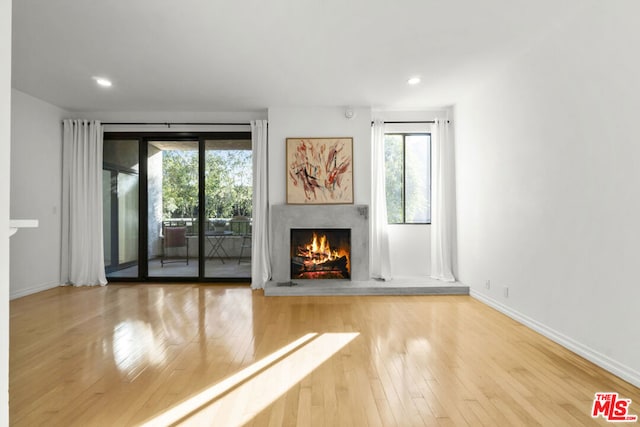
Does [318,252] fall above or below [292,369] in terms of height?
above

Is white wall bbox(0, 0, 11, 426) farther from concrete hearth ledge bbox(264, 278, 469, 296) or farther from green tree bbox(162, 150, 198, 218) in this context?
green tree bbox(162, 150, 198, 218)

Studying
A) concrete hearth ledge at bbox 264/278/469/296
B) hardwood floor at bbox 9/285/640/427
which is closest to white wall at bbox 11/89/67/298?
hardwood floor at bbox 9/285/640/427

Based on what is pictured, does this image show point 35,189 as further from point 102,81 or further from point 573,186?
point 573,186

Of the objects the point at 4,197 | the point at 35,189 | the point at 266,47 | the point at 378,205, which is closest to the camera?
the point at 4,197

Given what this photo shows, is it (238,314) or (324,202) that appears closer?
(238,314)

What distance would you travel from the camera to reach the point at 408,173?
5398 mm

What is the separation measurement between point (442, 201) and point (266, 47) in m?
3.25

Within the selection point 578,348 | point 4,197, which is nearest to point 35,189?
point 4,197

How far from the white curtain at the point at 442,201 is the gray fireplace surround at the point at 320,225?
1043mm

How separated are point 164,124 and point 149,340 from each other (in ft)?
11.7

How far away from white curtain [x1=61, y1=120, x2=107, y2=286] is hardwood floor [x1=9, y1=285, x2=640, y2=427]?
126 cm

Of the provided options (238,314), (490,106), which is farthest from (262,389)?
(490,106)

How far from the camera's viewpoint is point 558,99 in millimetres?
2869

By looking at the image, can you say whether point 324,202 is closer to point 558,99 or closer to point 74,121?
point 558,99
